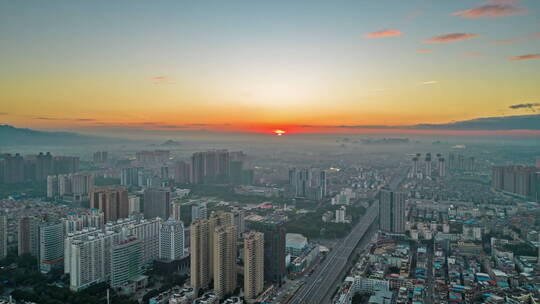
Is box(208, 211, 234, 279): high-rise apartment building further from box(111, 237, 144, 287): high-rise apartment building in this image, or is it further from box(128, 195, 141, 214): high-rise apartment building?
box(128, 195, 141, 214): high-rise apartment building

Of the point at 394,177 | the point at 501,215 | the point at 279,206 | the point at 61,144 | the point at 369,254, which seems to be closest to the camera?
the point at 369,254

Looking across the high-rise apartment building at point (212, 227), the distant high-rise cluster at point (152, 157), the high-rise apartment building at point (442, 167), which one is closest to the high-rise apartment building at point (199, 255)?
the high-rise apartment building at point (212, 227)

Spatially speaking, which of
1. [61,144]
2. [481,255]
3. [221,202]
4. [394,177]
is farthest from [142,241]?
[61,144]

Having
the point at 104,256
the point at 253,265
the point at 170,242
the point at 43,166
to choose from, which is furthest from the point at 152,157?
the point at 253,265

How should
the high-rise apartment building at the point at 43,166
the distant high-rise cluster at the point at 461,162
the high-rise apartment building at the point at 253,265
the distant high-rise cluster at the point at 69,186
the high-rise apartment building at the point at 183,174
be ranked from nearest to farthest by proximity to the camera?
1. the high-rise apartment building at the point at 253,265
2. the distant high-rise cluster at the point at 69,186
3. the high-rise apartment building at the point at 43,166
4. the high-rise apartment building at the point at 183,174
5. the distant high-rise cluster at the point at 461,162

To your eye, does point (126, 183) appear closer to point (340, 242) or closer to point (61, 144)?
point (61, 144)

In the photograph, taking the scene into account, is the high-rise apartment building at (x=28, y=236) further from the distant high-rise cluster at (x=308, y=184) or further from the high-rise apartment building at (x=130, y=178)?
the distant high-rise cluster at (x=308, y=184)

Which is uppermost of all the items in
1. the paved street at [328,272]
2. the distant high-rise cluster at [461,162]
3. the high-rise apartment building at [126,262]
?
the distant high-rise cluster at [461,162]
